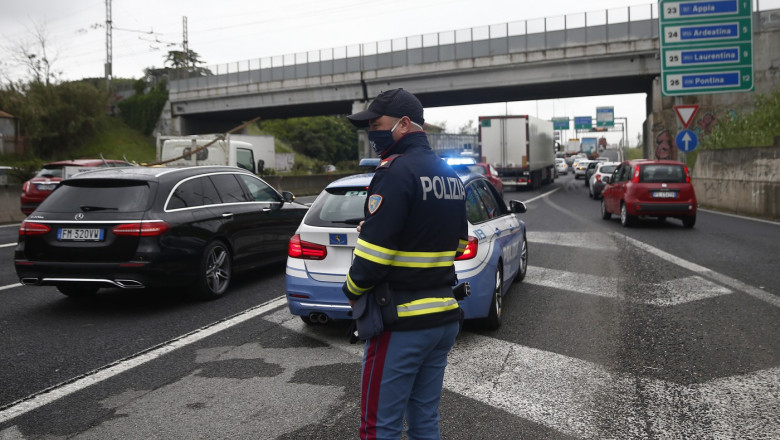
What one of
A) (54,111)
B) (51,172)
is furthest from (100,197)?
(54,111)

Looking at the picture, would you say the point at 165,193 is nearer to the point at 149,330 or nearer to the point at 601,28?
the point at 149,330

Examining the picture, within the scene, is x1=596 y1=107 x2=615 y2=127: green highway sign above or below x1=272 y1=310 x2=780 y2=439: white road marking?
above

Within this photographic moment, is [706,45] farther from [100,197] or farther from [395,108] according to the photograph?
[395,108]

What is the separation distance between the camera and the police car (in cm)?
575

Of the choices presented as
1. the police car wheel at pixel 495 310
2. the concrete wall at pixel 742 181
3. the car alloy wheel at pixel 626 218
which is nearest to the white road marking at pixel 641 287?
the police car wheel at pixel 495 310

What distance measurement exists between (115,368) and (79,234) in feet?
7.75

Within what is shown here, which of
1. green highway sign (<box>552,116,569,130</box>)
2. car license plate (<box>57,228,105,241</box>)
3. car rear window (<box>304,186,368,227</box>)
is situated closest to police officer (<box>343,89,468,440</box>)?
car rear window (<box>304,186,368,227</box>)

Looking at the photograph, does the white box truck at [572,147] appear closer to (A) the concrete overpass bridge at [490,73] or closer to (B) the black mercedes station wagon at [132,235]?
(A) the concrete overpass bridge at [490,73]

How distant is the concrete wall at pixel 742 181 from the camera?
18172 millimetres

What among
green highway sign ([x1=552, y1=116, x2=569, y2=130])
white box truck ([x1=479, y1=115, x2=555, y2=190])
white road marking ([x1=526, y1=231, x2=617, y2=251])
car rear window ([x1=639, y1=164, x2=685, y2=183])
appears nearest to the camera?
white road marking ([x1=526, y1=231, x2=617, y2=251])

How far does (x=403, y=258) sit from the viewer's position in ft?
8.53

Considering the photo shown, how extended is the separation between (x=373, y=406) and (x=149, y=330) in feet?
14.5

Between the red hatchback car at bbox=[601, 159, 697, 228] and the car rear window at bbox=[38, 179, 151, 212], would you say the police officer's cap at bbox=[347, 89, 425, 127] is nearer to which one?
the car rear window at bbox=[38, 179, 151, 212]

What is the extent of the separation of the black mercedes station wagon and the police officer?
4913mm
